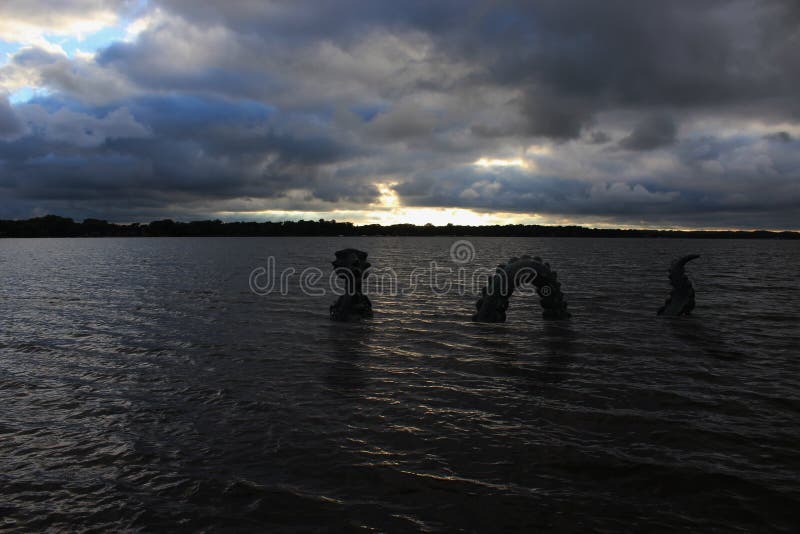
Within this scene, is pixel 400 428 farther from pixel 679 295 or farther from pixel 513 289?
pixel 679 295

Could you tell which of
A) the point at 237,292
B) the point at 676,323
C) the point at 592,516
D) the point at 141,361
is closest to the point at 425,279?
the point at 237,292

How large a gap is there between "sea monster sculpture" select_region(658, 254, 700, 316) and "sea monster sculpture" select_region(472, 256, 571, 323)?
5.76 m

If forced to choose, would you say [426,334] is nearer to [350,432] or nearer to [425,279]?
[350,432]

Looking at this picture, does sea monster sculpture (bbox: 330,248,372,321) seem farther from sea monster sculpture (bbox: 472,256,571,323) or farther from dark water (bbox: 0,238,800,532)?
sea monster sculpture (bbox: 472,256,571,323)

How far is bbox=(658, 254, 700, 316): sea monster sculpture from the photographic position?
23.9 meters

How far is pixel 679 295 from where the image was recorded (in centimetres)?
2428

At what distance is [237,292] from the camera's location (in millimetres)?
33906

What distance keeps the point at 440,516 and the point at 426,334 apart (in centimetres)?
1283

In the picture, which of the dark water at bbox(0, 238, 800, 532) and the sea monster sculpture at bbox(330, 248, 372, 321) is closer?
the dark water at bbox(0, 238, 800, 532)

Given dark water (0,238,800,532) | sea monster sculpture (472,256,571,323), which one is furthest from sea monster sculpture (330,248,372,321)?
sea monster sculpture (472,256,571,323)

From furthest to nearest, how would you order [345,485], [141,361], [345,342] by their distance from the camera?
1. [345,342]
2. [141,361]
3. [345,485]

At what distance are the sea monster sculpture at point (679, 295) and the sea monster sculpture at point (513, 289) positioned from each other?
227 inches

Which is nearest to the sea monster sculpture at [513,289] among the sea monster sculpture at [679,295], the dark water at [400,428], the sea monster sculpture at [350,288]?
the dark water at [400,428]

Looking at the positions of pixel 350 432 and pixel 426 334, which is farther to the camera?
pixel 426 334
